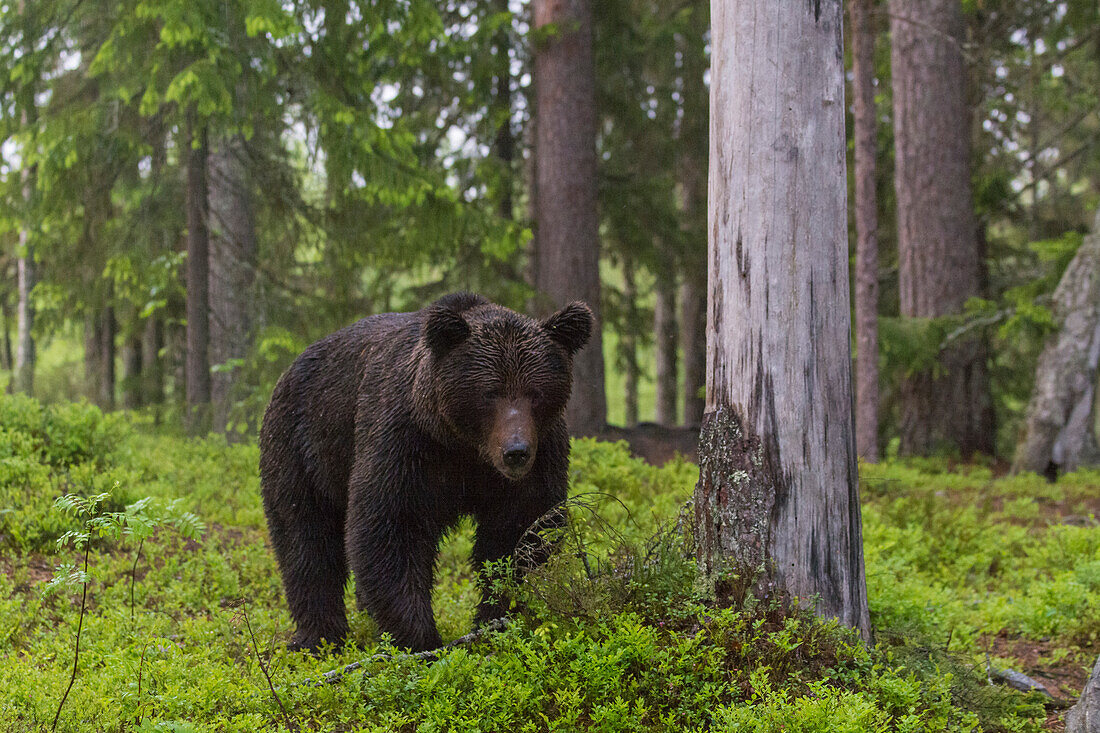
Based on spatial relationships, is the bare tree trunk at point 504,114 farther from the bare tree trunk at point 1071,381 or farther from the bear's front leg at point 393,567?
the bear's front leg at point 393,567

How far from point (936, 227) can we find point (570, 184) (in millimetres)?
5879

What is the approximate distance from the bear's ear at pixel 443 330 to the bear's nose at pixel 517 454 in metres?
0.76

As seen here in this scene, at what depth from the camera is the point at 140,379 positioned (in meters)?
20.9

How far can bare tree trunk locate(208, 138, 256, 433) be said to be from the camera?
13.5 metres

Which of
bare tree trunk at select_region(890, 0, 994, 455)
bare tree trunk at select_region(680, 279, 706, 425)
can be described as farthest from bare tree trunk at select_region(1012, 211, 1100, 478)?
bare tree trunk at select_region(680, 279, 706, 425)

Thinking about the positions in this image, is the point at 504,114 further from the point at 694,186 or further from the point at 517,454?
the point at 517,454

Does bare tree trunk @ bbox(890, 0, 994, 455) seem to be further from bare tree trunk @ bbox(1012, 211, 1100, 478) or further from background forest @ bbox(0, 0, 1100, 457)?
bare tree trunk @ bbox(1012, 211, 1100, 478)

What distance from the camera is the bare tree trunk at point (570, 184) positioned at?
13000 millimetres

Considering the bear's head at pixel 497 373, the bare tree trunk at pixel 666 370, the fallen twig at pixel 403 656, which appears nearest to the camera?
the fallen twig at pixel 403 656

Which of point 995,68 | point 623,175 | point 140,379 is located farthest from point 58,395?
point 995,68

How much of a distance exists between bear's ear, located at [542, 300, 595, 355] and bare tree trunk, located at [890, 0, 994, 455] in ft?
34.7

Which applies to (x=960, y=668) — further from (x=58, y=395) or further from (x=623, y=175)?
(x=58, y=395)

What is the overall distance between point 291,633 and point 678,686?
9.97 feet

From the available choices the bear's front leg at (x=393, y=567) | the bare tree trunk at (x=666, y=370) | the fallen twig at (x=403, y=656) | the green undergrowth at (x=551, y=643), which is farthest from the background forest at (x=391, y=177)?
the fallen twig at (x=403, y=656)
